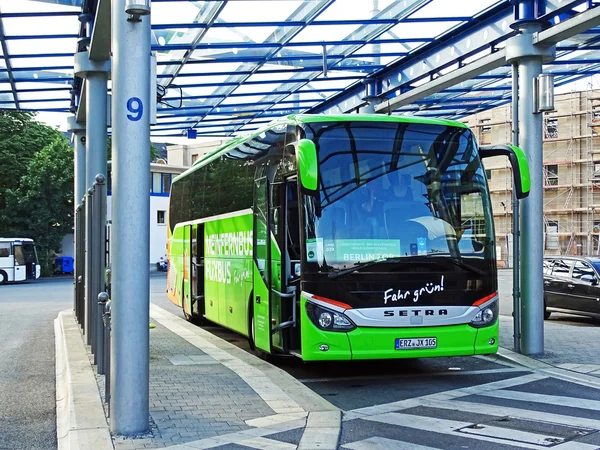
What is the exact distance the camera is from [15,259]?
46125 millimetres

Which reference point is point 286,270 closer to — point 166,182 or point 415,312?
point 415,312

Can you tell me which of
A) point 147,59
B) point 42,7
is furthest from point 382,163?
point 42,7

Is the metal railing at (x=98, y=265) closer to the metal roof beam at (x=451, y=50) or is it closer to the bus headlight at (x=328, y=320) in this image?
the bus headlight at (x=328, y=320)

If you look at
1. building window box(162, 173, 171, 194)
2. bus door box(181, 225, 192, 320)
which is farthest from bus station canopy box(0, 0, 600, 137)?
building window box(162, 173, 171, 194)

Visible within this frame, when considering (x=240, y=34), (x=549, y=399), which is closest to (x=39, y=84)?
(x=240, y=34)

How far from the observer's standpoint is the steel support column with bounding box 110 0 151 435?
270 inches

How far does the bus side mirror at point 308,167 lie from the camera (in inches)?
357

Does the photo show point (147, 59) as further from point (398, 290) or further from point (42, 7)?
point (42, 7)

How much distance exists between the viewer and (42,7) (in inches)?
496

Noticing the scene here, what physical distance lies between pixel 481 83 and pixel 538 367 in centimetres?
836

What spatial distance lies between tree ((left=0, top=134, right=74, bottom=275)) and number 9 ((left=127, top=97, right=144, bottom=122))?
158 feet

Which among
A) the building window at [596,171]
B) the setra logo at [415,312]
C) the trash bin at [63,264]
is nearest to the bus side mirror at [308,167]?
the setra logo at [415,312]

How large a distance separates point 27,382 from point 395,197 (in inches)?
207

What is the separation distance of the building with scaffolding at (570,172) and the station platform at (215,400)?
43562 mm
